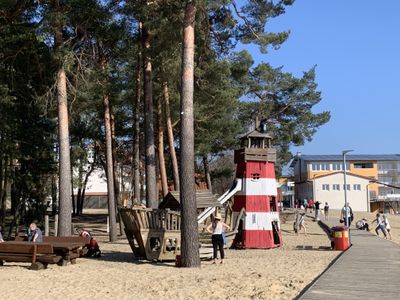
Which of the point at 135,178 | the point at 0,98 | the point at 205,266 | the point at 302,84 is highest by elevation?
the point at 302,84

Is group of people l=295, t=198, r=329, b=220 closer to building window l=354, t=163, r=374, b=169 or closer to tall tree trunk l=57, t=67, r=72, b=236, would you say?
building window l=354, t=163, r=374, b=169

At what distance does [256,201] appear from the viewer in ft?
74.2

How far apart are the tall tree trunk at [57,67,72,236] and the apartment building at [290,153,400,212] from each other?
7081 centimetres

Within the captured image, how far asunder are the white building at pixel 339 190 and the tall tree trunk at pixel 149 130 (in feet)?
215

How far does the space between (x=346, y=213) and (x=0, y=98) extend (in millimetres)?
18250

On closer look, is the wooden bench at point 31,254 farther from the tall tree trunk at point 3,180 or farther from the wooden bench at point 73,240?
the tall tree trunk at point 3,180

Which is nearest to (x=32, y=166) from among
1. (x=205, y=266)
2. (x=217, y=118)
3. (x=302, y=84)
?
(x=217, y=118)

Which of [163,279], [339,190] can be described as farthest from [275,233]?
[339,190]

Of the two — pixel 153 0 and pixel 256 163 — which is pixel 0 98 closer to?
pixel 153 0

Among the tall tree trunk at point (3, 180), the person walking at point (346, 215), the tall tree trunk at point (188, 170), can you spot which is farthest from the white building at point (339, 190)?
the tall tree trunk at point (188, 170)

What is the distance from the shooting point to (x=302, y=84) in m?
48.5

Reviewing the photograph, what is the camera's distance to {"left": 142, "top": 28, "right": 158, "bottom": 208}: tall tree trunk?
22156 millimetres

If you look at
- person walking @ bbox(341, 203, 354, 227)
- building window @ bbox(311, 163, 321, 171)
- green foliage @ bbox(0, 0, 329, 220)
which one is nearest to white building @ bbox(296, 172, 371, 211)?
building window @ bbox(311, 163, 321, 171)

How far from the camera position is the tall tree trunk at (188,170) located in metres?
15.4
